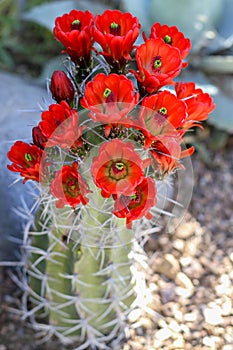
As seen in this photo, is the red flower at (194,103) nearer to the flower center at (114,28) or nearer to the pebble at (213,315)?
the flower center at (114,28)

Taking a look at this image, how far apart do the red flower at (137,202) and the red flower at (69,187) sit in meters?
0.09

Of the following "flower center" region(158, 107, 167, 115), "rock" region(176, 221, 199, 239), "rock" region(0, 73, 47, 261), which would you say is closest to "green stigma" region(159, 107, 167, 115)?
"flower center" region(158, 107, 167, 115)

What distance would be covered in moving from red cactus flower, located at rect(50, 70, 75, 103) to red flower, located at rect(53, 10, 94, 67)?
0.07 m

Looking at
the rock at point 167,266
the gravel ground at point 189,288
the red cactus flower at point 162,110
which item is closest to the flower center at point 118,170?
the red cactus flower at point 162,110

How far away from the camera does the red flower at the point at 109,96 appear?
115 centimetres

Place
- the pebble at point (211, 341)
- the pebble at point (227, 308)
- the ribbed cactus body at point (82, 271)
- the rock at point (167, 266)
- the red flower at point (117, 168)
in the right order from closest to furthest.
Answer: the red flower at point (117, 168) < the ribbed cactus body at point (82, 271) < the pebble at point (211, 341) < the pebble at point (227, 308) < the rock at point (167, 266)

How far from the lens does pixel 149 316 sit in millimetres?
1793

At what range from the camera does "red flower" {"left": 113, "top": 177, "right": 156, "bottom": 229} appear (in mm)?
1212

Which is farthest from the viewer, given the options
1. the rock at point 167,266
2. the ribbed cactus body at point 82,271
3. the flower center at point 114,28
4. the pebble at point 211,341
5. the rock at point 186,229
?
the rock at point 186,229

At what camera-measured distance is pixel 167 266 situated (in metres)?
1.95

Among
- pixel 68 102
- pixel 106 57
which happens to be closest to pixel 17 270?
pixel 68 102

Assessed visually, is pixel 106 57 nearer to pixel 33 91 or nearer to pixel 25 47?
pixel 33 91

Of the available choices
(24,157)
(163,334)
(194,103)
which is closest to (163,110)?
(194,103)

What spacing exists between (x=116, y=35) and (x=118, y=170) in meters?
0.32
